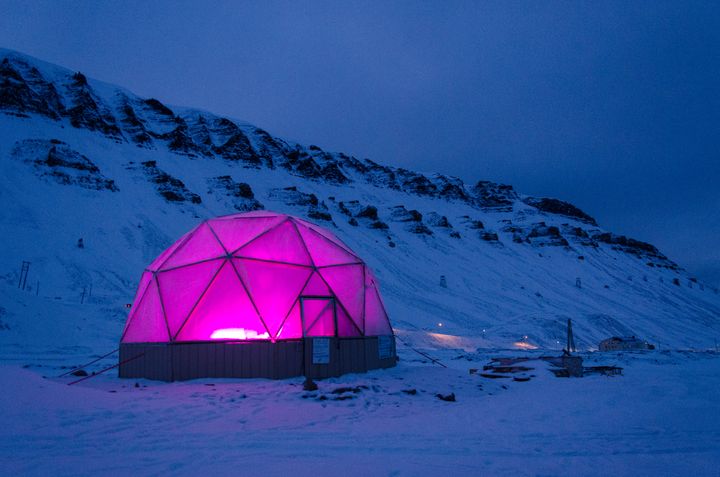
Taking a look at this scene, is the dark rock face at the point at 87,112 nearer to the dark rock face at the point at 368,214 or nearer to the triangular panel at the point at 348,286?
the dark rock face at the point at 368,214

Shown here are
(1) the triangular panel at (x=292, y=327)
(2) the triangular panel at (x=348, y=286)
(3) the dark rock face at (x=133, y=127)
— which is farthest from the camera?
(3) the dark rock face at (x=133, y=127)

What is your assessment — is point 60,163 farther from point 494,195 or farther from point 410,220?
point 494,195

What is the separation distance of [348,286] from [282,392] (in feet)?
15.9

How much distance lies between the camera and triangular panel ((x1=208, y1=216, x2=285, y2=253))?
13.3 m

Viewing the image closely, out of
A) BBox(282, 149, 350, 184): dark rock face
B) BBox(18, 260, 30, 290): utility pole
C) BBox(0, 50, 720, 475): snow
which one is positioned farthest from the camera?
BBox(282, 149, 350, 184): dark rock face

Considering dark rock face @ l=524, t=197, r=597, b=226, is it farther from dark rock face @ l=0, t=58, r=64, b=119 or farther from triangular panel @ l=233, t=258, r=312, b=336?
triangular panel @ l=233, t=258, r=312, b=336

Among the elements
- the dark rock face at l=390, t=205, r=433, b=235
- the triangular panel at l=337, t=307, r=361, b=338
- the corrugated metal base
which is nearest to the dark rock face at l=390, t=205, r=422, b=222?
the dark rock face at l=390, t=205, r=433, b=235

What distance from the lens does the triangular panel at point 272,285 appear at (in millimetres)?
12102

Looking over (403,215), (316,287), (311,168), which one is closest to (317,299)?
(316,287)

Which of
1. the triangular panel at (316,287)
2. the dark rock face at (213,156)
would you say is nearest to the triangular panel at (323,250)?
the triangular panel at (316,287)

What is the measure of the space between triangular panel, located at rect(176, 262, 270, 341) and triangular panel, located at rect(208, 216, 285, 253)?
1.42 meters

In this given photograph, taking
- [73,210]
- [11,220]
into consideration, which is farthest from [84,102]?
[11,220]

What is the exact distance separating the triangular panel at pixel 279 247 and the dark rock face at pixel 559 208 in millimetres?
102667

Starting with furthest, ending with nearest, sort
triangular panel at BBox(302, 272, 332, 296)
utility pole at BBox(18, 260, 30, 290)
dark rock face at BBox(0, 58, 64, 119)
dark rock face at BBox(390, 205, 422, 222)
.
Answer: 1. dark rock face at BBox(390, 205, 422, 222)
2. dark rock face at BBox(0, 58, 64, 119)
3. utility pole at BBox(18, 260, 30, 290)
4. triangular panel at BBox(302, 272, 332, 296)
